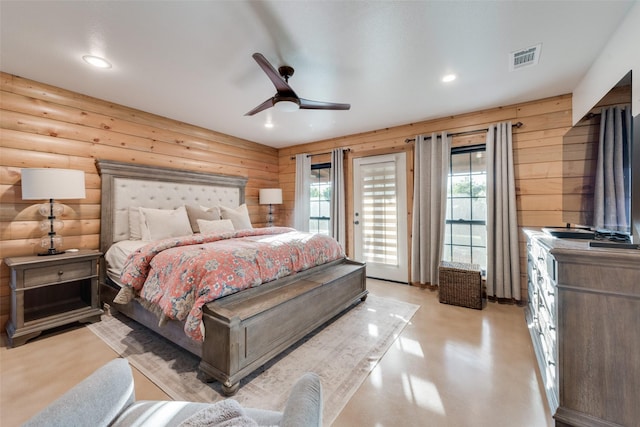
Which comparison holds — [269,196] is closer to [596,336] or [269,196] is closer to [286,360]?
[286,360]

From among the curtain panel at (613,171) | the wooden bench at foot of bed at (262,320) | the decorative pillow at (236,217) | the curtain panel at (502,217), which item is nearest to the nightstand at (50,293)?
the decorative pillow at (236,217)

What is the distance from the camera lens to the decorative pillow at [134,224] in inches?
119

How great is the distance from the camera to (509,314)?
2.83 m

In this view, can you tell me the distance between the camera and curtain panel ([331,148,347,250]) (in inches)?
174

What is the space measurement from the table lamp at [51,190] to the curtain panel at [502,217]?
4469 mm

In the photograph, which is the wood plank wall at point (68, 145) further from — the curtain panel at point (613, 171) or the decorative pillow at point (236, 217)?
the curtain panel at point (613, 171)

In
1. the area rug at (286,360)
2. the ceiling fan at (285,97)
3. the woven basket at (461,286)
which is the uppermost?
the ceiling fan at (285,97)

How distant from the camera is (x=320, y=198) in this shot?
4.91 m

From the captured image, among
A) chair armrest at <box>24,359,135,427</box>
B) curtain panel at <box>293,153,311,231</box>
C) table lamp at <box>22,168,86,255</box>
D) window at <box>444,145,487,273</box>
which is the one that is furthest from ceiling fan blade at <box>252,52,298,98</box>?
curtain panel at <box>293,153,311,231</box>

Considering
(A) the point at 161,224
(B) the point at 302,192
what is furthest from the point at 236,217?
(B) the point at 302,192

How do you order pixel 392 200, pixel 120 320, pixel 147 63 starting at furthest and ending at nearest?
pixel 392 200, pixel 120 320, pixel 147 63

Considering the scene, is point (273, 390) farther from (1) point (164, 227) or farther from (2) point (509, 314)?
(2) point (509, 314)

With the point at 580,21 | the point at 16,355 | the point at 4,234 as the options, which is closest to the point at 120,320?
the point at 16,355

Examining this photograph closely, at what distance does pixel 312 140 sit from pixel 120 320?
12.2 feet
